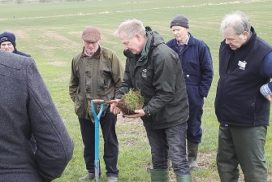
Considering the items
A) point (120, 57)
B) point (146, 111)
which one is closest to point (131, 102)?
point (146, 111)

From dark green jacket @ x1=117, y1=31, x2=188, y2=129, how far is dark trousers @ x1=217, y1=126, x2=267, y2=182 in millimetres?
537

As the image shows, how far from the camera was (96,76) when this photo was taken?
6.16m

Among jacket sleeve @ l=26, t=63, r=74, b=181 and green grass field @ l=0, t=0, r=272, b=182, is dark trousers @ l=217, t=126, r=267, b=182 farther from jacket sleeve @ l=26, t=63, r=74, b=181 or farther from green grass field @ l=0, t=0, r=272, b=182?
jacket sleeve @ l=26, t=63, r=74, b=181

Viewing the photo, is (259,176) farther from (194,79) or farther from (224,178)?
(194,79)

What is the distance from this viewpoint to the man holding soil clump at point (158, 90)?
16.6ft

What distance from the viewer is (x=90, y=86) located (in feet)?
20.4

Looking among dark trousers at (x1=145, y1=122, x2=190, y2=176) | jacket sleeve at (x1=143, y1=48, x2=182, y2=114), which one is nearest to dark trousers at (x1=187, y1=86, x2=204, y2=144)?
dark trousers at (x1=145, y1=122, x2=190, y2=176)

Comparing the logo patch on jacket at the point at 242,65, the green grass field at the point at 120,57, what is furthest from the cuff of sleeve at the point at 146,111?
the green grass field at the point at 120,57

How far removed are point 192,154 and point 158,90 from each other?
2140mm

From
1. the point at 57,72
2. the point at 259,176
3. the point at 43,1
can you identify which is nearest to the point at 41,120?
the point at 259,176

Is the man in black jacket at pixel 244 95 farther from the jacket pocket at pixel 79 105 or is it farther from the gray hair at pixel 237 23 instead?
the jacket pocket at pixel 79 105

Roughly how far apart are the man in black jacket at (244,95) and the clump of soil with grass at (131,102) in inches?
33.1

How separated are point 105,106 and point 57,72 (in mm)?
13705

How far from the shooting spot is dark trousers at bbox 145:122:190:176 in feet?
17.6
